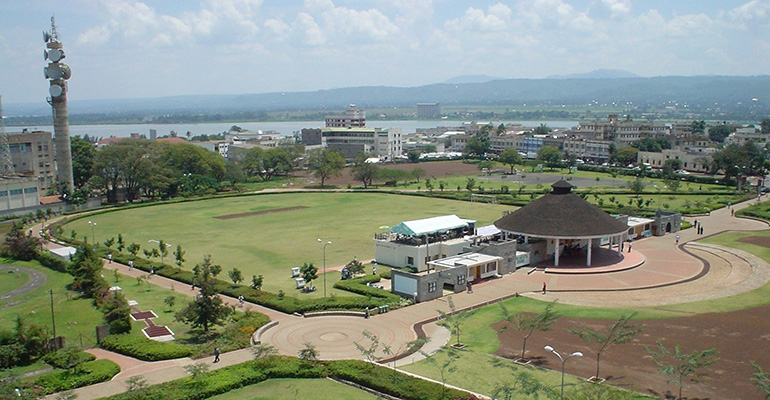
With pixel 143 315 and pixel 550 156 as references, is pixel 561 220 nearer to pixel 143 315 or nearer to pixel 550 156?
pixel 143 315

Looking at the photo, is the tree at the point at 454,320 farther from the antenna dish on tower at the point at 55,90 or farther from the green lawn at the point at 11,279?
the antenna dish on tower at the point at 55,90

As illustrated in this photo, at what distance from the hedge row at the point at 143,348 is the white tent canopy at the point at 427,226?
67.3 ft

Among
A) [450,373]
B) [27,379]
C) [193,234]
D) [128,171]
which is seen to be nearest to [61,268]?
[193,234]

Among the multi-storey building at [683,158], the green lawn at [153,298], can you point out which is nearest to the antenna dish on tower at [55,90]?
the green lawn at [153,298]

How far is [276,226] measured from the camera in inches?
2453

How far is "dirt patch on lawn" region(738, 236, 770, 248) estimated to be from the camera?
50.8 metres

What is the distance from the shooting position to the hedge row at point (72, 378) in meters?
24.0

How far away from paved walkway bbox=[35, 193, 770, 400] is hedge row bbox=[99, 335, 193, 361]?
0.36 m

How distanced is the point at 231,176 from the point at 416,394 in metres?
78.5

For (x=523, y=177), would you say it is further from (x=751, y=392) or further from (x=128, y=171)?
(x=751, y=392)

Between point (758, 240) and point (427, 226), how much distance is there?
28966 millimetres

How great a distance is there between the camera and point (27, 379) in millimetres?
24750

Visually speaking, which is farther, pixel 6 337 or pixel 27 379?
pixel 6 337

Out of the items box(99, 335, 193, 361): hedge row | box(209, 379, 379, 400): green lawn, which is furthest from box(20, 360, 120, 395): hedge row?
box(209, 379, 379, 400): green lawn
